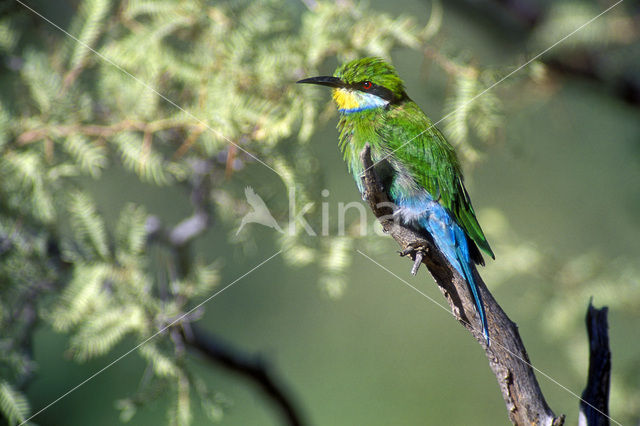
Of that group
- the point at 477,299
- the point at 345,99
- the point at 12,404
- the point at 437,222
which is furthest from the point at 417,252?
the point at 12,404

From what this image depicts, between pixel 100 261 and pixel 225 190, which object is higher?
pixel 225 190

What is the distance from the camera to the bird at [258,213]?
1.34 metres

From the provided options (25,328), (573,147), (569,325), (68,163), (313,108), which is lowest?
(25,328)

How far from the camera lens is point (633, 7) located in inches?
70.2

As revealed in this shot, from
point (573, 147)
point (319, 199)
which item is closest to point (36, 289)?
point (319, 199)

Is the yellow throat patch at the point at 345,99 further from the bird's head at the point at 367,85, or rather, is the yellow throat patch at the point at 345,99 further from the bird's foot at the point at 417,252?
the bird's foot at the point at 417,252

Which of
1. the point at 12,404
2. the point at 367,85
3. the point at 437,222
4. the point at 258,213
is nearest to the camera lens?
the point at 437,222

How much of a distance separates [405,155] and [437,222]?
0.42 feet

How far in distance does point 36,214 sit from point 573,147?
172 centimetres

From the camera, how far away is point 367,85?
43.2 inches

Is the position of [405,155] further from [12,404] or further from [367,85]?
[12,404]

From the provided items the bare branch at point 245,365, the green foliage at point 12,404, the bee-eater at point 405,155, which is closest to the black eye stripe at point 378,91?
the bee-eater at point 405,155

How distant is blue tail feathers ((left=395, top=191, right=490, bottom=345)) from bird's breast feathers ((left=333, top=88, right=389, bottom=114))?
0.64ft

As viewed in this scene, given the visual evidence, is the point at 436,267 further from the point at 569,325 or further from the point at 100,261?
the point at 569,325
